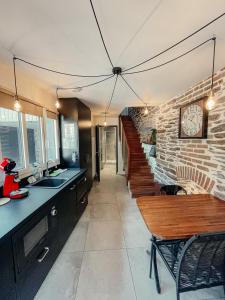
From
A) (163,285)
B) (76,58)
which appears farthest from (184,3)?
(163,285)

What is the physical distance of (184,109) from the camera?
2896 millimetres

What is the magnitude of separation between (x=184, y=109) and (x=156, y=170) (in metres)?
2.01

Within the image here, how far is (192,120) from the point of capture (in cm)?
264

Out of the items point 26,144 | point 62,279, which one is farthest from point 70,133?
point 62,279

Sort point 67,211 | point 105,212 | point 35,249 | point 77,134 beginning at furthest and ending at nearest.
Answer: point 77,134, point 105,212, point 67,211, point 35,249

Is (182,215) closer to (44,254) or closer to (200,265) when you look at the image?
(200,265)

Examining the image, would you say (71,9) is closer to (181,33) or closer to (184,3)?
(184,3)

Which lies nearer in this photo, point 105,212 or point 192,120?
point 192,120

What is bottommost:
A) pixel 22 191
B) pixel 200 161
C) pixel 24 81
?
pixel 22 191

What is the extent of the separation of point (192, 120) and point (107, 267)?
250cm

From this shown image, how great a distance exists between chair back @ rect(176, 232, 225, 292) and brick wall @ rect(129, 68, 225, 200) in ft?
3.31

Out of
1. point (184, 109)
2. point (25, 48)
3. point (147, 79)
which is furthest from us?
point (184, 109)

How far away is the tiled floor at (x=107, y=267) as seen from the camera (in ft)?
5.16

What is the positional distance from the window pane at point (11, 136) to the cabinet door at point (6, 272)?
3.85ft
